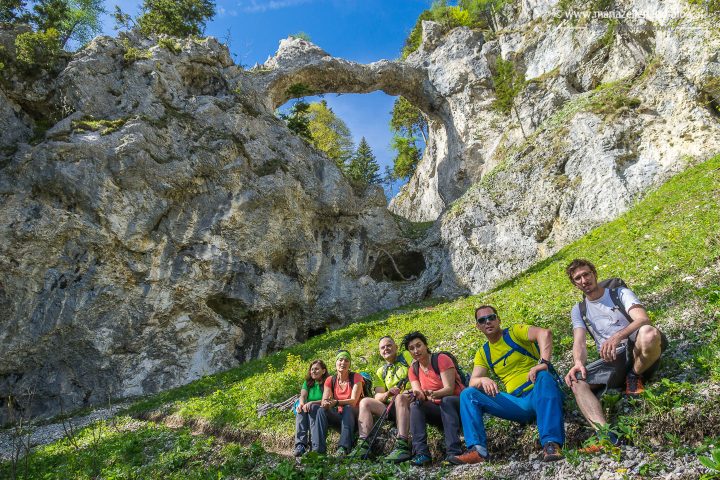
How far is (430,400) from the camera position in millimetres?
6688

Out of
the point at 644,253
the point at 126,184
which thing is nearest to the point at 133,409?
the point at 126,184

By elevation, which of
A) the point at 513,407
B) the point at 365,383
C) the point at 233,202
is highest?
the point at 233,202

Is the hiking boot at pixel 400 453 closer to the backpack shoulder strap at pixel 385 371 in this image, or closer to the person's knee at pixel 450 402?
the person's knee at pixel 450 402

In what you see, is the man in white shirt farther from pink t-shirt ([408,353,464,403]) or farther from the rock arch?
the rock arch

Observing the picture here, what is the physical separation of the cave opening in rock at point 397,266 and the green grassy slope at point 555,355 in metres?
9.76

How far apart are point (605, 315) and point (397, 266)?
79.3 ft

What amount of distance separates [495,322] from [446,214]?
23.1 meters

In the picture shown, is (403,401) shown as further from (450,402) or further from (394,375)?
(394,375)

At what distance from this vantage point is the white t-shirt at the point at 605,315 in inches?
229

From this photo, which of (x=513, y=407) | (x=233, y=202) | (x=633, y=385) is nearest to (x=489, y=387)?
(x=513, y=407)

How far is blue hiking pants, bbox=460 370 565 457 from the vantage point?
18.0 feet

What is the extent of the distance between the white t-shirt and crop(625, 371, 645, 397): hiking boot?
514mm

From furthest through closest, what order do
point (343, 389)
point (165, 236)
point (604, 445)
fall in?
point (165, 236)
point (343, 389)
point (604, 445)

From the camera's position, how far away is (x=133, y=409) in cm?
1505
